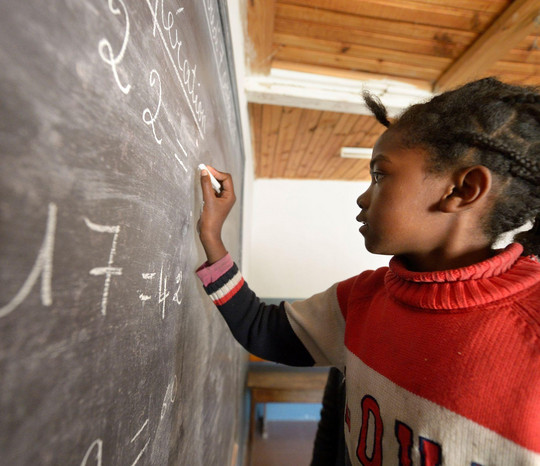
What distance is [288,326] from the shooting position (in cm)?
76

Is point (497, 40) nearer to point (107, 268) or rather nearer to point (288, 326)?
point (288, 326)

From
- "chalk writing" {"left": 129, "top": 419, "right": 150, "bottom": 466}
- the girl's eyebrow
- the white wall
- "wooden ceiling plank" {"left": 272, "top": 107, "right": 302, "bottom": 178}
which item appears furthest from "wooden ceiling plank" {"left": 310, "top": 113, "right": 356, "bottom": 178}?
"chalk writing" {"left": 129, "top": 419, "right": 150, "bottom": 466}

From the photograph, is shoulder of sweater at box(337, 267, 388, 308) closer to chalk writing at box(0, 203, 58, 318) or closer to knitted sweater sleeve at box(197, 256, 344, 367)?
knitted sweater sleeve at box(197, 256, 344, 367)

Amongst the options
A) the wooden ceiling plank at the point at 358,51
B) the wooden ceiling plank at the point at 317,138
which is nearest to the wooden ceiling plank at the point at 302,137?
the wooden ceiling plank at the point at 317,138

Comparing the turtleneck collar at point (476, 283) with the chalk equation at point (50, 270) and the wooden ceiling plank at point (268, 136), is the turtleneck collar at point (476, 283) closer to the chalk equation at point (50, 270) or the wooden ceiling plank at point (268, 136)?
the chalk equation at point (50, 270)

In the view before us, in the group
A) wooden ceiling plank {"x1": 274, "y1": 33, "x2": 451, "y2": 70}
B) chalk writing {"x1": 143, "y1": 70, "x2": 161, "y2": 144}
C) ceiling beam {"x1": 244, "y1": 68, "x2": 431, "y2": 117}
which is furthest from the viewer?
ceiling beam {"x1": 244, "y1": 68, "x2": 431, "y2": 117}

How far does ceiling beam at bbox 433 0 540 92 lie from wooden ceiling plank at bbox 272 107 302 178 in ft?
3.06

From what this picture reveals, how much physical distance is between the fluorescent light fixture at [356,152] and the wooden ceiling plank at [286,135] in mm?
515

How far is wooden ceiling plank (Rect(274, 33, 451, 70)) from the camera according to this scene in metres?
1.43

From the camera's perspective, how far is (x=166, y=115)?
1.12 feet

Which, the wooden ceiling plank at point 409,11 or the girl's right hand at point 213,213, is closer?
the girl's right hand at point 213,213

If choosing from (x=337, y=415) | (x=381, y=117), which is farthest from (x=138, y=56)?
(x=337, y=415)

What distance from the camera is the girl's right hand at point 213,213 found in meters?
0.58

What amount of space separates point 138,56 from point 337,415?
3.17 ft
